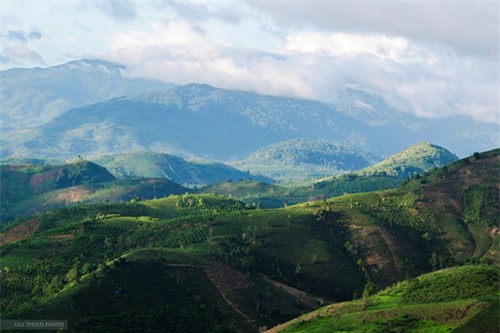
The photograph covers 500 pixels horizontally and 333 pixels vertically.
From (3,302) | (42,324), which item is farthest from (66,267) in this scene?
(42,324)

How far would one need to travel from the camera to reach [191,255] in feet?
568

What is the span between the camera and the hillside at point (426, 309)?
125500 mm

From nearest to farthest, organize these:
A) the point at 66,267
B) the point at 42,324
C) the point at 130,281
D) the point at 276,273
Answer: the point at 42,324 → the point at 130,281 → the point at 66,267 → the point at 276,273

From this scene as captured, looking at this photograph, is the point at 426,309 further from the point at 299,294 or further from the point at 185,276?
the point at 185,276

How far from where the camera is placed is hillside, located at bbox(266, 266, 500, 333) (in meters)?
126

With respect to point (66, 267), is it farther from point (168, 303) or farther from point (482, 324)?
point (482, 324)

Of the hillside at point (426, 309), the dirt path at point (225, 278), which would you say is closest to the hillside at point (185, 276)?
the dirt path at point (225, 278)

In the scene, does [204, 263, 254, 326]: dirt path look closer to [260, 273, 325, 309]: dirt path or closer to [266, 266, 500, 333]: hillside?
[260, 273, 325, 309]: dirt path

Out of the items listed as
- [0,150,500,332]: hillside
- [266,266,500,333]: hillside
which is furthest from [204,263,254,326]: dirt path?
[266,266,500,333]: hillside

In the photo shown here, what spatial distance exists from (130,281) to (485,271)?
74.2 metres

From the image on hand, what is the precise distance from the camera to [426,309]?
437 ft

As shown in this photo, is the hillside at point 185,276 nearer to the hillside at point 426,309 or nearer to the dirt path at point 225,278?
the dirt path at point 225,278

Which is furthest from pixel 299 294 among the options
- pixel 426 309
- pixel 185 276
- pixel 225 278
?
pixel 426 309

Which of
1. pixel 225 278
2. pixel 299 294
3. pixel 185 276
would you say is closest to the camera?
pixel 185 276
